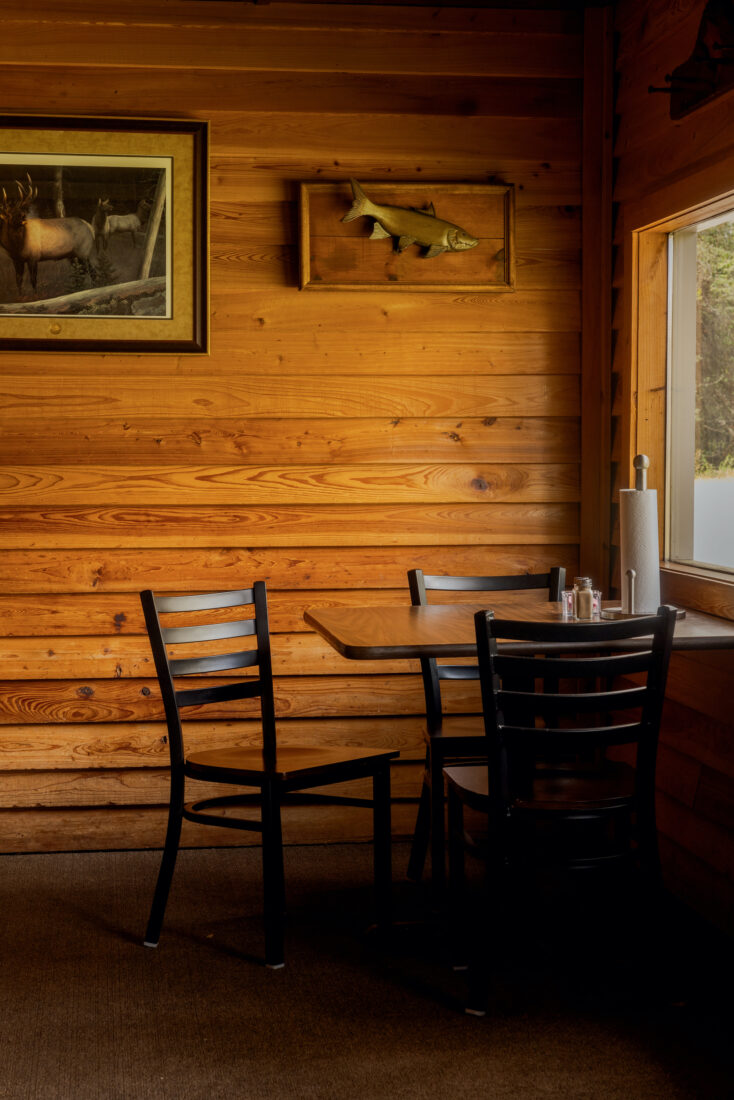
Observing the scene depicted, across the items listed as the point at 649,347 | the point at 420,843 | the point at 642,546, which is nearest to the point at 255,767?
the point at 420,843

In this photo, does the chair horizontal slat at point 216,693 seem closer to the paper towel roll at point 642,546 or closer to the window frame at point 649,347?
the paper towel roll at point 642,546

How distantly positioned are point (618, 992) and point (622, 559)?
1.02 meters

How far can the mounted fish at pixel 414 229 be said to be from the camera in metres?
3.48

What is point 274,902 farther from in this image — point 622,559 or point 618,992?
point 622,559

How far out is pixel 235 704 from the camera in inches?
141

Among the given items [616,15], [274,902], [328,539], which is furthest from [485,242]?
[274,902]

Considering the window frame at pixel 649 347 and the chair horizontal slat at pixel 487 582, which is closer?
the chair horizontal slat at pixel 487 582

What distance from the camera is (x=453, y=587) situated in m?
3.23

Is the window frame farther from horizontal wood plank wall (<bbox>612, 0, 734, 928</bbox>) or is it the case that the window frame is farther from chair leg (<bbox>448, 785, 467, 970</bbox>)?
chair leg (<bbox>448, 785, 467, 970</bbox>)

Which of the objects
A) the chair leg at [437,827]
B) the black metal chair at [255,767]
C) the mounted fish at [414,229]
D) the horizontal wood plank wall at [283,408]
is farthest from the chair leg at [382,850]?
the mounted fish at [414,229]

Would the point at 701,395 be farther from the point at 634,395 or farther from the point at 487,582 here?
the point at 487,582

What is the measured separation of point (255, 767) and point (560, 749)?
0.85 metres

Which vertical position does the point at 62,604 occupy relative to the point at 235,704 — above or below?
above

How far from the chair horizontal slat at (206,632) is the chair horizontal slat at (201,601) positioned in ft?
0.17
